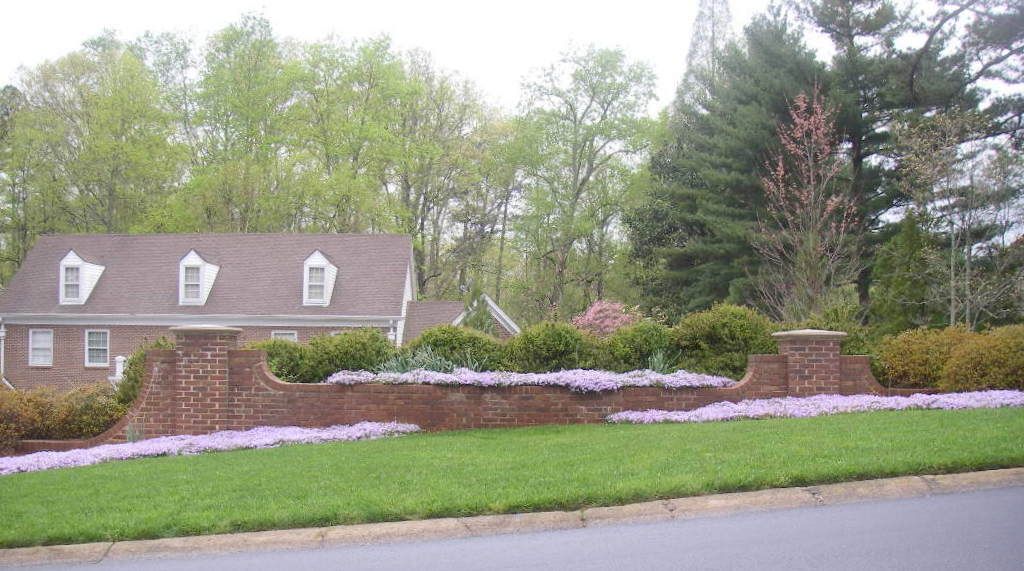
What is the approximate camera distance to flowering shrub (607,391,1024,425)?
39.8ft

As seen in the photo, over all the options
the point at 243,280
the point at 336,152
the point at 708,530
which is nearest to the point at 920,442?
the point at 708,530

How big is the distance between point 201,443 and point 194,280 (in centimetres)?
2267

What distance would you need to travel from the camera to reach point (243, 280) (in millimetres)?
33875

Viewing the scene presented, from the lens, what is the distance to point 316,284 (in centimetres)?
3291

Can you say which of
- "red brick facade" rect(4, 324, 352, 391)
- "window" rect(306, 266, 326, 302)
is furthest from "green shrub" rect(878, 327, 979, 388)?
"red brick facade" rect(4, 324, 352, 391)

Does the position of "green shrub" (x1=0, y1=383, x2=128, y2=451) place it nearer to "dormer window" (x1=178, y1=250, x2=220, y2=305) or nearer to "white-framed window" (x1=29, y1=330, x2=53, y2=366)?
"dormer window" (x1=178, y1=250, x2=220, y2=305)

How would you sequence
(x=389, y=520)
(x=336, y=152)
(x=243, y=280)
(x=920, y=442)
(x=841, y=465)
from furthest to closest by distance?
1. (x=336, y=152)
2. (x=243, y=280)
3. (x=920, y=442)
4. (x=841, y=465)
5. (x=389, y=520)

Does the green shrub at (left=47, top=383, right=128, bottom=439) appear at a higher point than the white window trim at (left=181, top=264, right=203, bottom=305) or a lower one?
lower

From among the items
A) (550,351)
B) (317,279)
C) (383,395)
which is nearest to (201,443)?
(383,395)

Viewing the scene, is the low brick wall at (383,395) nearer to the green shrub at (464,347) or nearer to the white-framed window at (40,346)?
the green shrub at (464,347)

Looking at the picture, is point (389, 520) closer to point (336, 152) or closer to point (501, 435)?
point (501, 435)

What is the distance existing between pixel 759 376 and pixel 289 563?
8580 millimetres

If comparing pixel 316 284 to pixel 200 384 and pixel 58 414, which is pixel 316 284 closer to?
pixel 58 414

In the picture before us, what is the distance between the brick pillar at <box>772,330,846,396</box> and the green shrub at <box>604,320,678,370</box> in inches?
78.9
